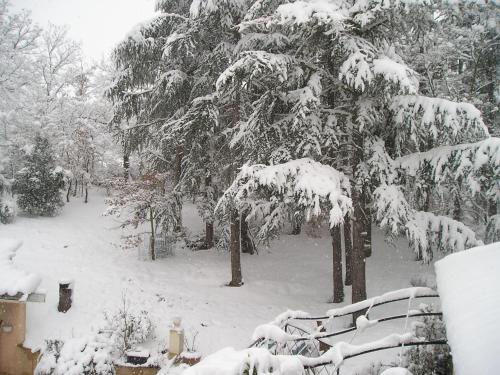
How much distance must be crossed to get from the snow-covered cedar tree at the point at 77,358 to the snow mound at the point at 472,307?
6884 millimetres

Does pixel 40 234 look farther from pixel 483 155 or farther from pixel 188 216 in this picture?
pixel 483 155

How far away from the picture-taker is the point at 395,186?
29.2ft

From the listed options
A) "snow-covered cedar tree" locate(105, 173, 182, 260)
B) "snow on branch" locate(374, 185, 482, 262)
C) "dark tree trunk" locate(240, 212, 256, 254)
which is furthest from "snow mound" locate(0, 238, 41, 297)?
"dark tree trunk" locate(240, 212, 256, 254)

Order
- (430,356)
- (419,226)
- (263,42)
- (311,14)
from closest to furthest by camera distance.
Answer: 1. (430,356)
2. (311,14)
3. (419,226)
4. (263,42)

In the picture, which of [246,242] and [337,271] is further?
[246,242]

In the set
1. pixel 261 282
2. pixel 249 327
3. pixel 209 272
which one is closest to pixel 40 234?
pixel 209 272

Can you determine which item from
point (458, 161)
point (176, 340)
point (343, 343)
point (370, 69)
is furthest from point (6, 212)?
point (343, 343)

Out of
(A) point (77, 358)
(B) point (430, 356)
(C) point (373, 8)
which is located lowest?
(A) point (77, 358)

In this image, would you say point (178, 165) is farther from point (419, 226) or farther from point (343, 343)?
point (343, 343)

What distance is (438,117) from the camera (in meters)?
7.82

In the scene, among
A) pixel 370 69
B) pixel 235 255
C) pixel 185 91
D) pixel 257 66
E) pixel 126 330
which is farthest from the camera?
pixel 185 91

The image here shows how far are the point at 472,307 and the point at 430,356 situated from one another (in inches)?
89.9

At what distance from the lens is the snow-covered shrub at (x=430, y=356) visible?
3975mm

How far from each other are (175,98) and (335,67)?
234 inches
